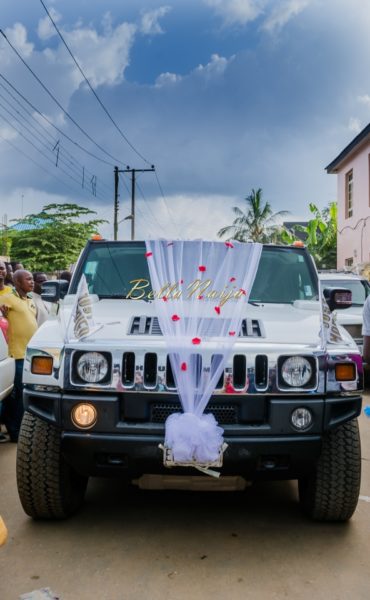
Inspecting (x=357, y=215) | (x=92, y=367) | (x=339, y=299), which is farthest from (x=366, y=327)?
(x=357, y=215)

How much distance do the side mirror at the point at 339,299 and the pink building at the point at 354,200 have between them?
14317mm

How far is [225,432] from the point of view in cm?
313

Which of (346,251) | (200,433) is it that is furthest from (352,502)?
(346,251)

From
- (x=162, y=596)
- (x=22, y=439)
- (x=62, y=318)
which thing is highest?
(x=62, y=318)

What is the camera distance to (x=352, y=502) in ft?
11.5

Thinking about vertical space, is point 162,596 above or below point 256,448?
below

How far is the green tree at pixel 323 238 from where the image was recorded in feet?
95.3

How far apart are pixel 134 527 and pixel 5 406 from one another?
8.67 feet

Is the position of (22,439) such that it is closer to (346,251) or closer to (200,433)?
(200,433)

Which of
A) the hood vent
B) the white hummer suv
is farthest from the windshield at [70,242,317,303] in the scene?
the white hummer suv

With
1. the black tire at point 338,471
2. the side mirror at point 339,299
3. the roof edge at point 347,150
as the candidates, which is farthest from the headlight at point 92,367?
the roof edge at point 347,150

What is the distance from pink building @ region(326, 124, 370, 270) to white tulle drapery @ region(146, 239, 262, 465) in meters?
14.6

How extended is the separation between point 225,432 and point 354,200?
740 inches

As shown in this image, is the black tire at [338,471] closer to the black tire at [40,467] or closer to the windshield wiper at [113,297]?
the black tire at [40,467]
